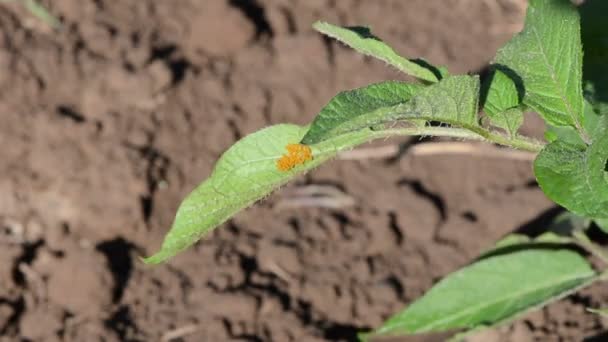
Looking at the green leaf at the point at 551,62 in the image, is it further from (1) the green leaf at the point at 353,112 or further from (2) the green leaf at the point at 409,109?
(1) the green leaf at the point at 353,112

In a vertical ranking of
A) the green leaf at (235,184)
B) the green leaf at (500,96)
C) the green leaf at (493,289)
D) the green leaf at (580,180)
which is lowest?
the green leaf at (493,289)

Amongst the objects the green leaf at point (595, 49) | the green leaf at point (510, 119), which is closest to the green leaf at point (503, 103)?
the green leaf at point (510, 119)

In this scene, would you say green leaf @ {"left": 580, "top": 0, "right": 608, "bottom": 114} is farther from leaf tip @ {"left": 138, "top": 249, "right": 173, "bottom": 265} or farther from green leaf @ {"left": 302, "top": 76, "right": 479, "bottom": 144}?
leaf tip @ {"left": 138, "top": 249, "right": 173, "bottom": 265}

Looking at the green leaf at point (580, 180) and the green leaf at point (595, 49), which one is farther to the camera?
the green leaf at point (595, 49)

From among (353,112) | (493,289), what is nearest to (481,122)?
(353,112)

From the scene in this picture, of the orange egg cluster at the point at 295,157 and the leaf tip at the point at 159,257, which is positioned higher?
the orange egg cluster at the point at 295,157

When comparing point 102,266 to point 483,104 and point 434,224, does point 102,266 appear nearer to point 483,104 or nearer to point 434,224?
point 434,224

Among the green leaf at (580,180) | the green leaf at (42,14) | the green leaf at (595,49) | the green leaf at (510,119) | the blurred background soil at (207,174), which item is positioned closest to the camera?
the green leaf at (580,180)
